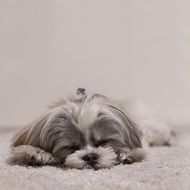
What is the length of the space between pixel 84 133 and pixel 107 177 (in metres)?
0.36

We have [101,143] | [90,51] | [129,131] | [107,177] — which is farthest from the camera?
[90,51]

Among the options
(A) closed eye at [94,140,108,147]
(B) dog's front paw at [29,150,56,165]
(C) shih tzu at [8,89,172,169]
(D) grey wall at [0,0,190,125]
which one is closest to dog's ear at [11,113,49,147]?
(C) shih tzu at [8,89,172,169]

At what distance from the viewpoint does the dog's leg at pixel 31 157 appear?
227cm

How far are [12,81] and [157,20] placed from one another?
1072 millimetres

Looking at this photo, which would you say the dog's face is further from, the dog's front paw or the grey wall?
the grey wall

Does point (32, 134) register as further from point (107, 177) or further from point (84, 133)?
point (107, 177)

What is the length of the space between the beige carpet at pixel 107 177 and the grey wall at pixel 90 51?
1.34 meters

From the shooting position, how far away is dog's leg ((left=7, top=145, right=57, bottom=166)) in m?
2.27

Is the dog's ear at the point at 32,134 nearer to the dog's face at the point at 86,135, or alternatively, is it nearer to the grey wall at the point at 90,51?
the dog's face at the point at 86,135

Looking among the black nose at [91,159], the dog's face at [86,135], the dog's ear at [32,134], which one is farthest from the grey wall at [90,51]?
the black nose at [91,159]

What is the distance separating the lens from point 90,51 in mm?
3738

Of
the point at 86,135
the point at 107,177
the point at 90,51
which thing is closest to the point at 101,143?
the point at 86,135

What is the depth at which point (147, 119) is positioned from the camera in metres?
3.21

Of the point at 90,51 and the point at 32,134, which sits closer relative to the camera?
the point at 32,134
